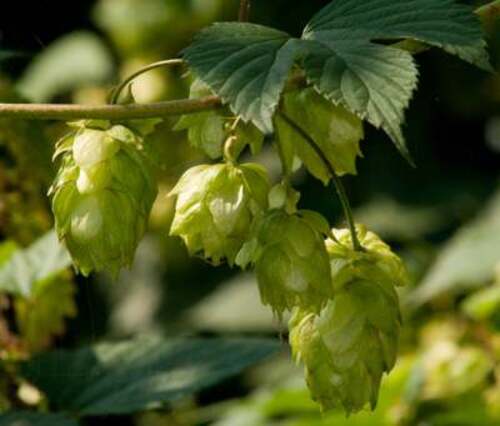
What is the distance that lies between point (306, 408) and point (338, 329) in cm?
169

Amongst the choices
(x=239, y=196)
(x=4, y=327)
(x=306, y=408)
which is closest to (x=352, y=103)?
(x=239, y=196)

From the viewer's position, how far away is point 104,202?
6.31ft

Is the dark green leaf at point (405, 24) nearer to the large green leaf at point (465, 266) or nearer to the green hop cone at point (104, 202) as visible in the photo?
the green hop cone at point (104, 202)

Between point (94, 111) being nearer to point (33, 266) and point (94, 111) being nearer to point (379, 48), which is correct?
point (379, 48)

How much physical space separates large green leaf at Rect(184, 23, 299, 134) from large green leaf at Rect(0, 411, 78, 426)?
76 cm

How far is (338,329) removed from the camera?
6.45 feet

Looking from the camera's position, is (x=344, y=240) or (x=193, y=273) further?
(x=193, y=273)

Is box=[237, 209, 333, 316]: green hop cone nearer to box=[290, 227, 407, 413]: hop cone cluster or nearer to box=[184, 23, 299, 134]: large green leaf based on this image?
box=[290, 227, 407, 413]: hop cone cluster

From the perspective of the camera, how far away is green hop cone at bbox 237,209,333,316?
1.94 meters

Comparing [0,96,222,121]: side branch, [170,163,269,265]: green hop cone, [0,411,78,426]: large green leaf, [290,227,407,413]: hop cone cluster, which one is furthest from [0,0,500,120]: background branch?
[0,411,78,426]: large green leaf

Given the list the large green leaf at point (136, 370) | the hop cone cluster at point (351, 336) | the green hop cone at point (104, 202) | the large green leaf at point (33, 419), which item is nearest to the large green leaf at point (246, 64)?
the green hop cone at point (104, 202)

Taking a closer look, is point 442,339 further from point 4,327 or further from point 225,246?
point 225,246

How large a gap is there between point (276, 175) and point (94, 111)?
388 cm

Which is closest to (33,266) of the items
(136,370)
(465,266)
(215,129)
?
(136,370)
